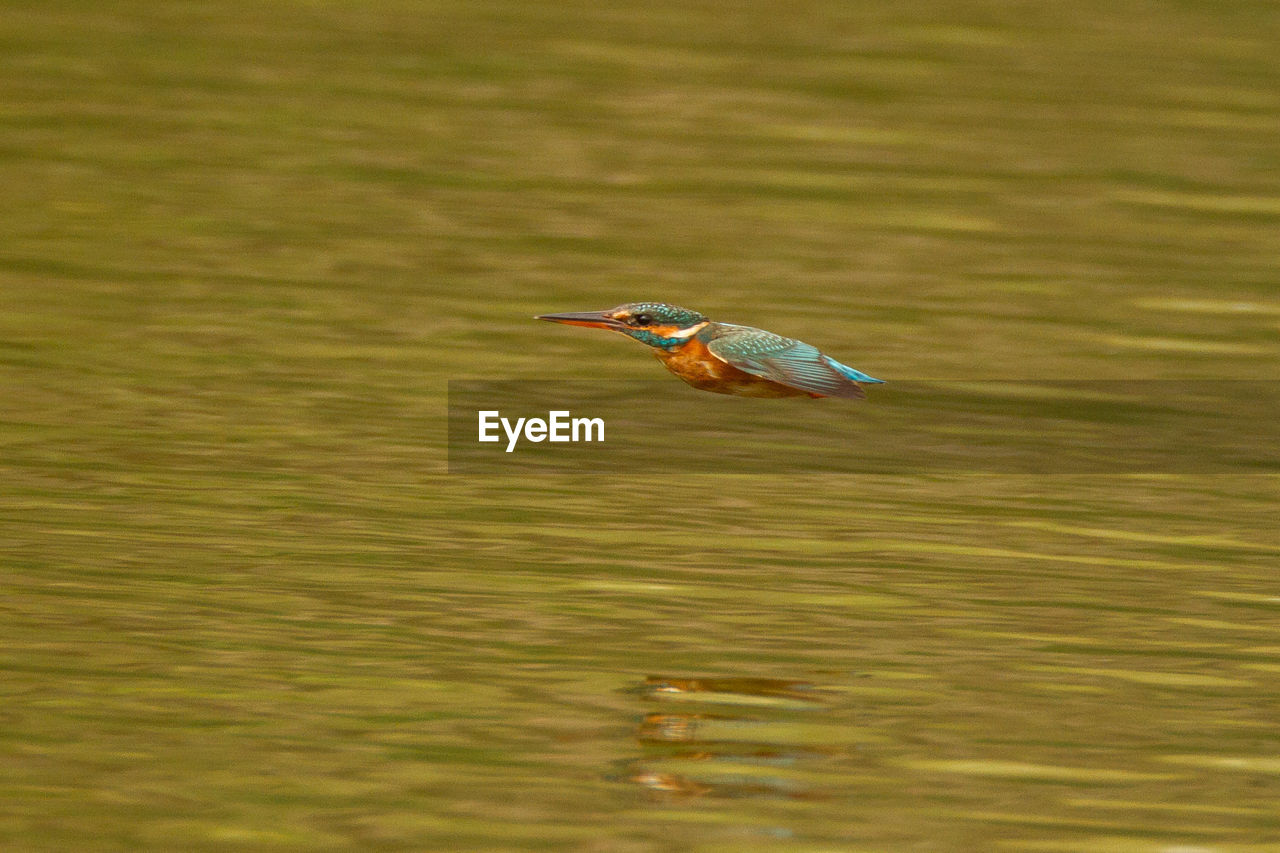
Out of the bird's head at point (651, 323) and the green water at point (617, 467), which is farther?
the green water at point (617, 467)

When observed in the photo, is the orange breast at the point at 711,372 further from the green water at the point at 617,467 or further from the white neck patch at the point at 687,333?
the green water at the point at 617,467

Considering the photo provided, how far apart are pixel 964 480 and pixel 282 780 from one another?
1.42 meters

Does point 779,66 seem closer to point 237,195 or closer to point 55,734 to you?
point 237,195

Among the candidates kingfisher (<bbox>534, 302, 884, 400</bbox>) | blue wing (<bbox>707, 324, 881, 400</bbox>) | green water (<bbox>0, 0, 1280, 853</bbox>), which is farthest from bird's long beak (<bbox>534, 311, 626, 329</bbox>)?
green water (<bbox>0, 0, 1280, 853</bbox>)

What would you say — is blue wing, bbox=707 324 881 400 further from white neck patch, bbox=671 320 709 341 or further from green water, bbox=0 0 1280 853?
green water, bbox=0 0 1280 853

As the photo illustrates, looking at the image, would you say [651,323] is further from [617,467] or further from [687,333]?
[617,467]

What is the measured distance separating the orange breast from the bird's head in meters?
0.01

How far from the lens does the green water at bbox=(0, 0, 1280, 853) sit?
7.91ft

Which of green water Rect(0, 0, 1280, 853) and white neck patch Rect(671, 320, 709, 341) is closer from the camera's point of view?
white neck patch Rect(671, 320, 709, 341)

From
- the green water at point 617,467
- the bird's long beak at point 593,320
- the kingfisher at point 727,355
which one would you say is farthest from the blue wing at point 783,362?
the green water at point 617,467

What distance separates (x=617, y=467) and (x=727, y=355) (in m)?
1.14

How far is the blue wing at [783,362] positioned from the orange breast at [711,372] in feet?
0.05

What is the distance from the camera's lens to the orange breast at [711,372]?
2277mm

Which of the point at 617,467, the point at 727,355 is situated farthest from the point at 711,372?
the point at 617,467
